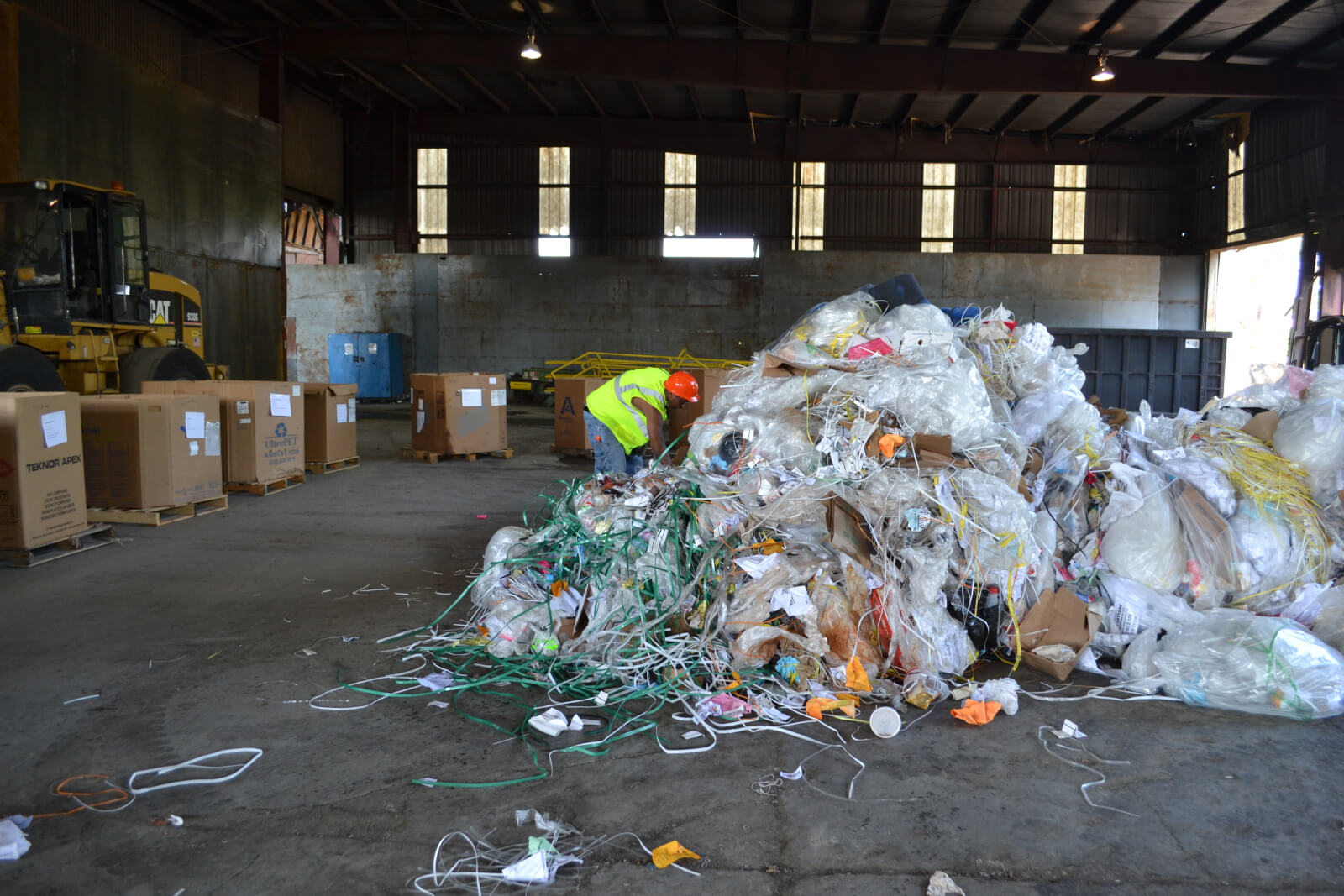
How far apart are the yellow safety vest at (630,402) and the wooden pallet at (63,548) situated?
3518 mm

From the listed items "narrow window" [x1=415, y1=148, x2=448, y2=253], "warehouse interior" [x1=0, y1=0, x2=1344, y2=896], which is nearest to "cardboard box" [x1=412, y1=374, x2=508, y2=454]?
"warehouse interior" [x1=0, y1=0, x2=1344, y2=896]

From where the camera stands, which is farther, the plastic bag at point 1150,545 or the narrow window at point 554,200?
the narrow window at point 554,200

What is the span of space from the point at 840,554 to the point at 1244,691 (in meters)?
1.62

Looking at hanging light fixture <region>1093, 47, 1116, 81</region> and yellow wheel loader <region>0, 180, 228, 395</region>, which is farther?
hanging light fixture <region>1093, 47, 1116, 81</region>

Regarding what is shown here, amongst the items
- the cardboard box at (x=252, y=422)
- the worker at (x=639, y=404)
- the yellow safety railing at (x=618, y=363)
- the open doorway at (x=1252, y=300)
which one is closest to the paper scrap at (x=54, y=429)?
the cardboard box at (x=252, y=422)

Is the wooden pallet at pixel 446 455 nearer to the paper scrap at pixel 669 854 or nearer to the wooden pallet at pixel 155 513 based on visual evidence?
the wooden pallet at pixel 155 513

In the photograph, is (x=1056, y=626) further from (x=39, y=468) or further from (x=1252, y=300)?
(x=1252, y=300)

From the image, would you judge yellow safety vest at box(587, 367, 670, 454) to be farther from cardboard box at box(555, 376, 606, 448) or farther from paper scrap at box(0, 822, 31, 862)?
cardboard box at box(555, 376, 606, 448)

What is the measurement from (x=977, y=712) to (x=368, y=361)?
1878cm

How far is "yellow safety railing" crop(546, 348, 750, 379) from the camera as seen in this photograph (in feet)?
→ 56.0

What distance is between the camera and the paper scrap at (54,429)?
17.1 feet

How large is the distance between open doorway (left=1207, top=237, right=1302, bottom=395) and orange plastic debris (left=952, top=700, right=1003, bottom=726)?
18553mm

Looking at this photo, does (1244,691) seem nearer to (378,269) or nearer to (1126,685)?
(1126,685)

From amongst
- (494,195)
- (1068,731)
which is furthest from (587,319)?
(1068,731)
